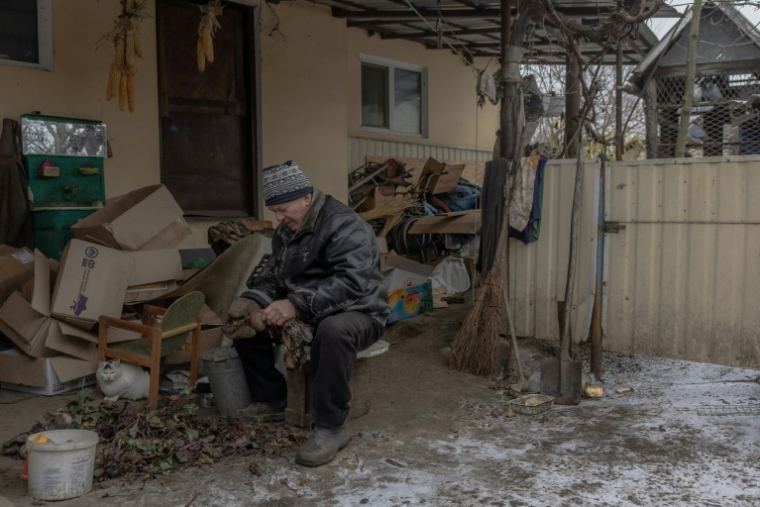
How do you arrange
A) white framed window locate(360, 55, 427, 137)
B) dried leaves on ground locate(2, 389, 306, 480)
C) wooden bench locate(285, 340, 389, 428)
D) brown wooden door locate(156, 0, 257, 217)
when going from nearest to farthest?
1. dried leaves on ground locate(2, 389, 306, 480)
2. wooden bench locate(285, 340, 389, 428)
3. brown wooden door locate(156, 0, 257, 217)
4. white framed window locate(360, 55, 427, 137)

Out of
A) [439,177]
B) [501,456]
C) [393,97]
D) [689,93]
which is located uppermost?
[393,97]

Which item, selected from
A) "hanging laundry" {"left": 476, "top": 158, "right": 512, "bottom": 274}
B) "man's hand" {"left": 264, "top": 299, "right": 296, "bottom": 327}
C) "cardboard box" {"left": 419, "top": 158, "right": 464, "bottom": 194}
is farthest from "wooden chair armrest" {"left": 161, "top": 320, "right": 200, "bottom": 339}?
"cardboard box" {"left": 419, "top": 158, "right": 464, "bottom": 194}

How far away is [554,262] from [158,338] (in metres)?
3.15

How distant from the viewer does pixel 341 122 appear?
9.37 metres

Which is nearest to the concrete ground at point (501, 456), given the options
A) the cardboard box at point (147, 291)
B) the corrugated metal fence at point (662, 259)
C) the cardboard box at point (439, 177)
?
the corrugated metal fence at point (662, 259)

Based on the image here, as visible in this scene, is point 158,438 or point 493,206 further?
point 493,206

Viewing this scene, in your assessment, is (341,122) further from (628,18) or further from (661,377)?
(661,377)

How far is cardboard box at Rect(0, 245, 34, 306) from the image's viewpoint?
17.9 ft

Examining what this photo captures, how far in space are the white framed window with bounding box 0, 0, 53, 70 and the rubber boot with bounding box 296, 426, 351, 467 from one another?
4631 mm

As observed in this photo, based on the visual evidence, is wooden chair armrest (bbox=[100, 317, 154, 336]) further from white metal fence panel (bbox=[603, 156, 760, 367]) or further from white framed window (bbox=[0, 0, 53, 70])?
white metal fence panel (bbox=[603, 156, 760, 367])

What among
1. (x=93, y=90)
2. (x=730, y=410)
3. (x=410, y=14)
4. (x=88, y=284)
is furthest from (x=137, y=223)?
(x=410, y=14)

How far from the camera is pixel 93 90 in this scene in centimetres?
686

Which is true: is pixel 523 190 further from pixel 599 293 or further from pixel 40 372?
pixel 40 372

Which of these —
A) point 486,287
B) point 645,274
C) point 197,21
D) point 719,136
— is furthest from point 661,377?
point 197,21
